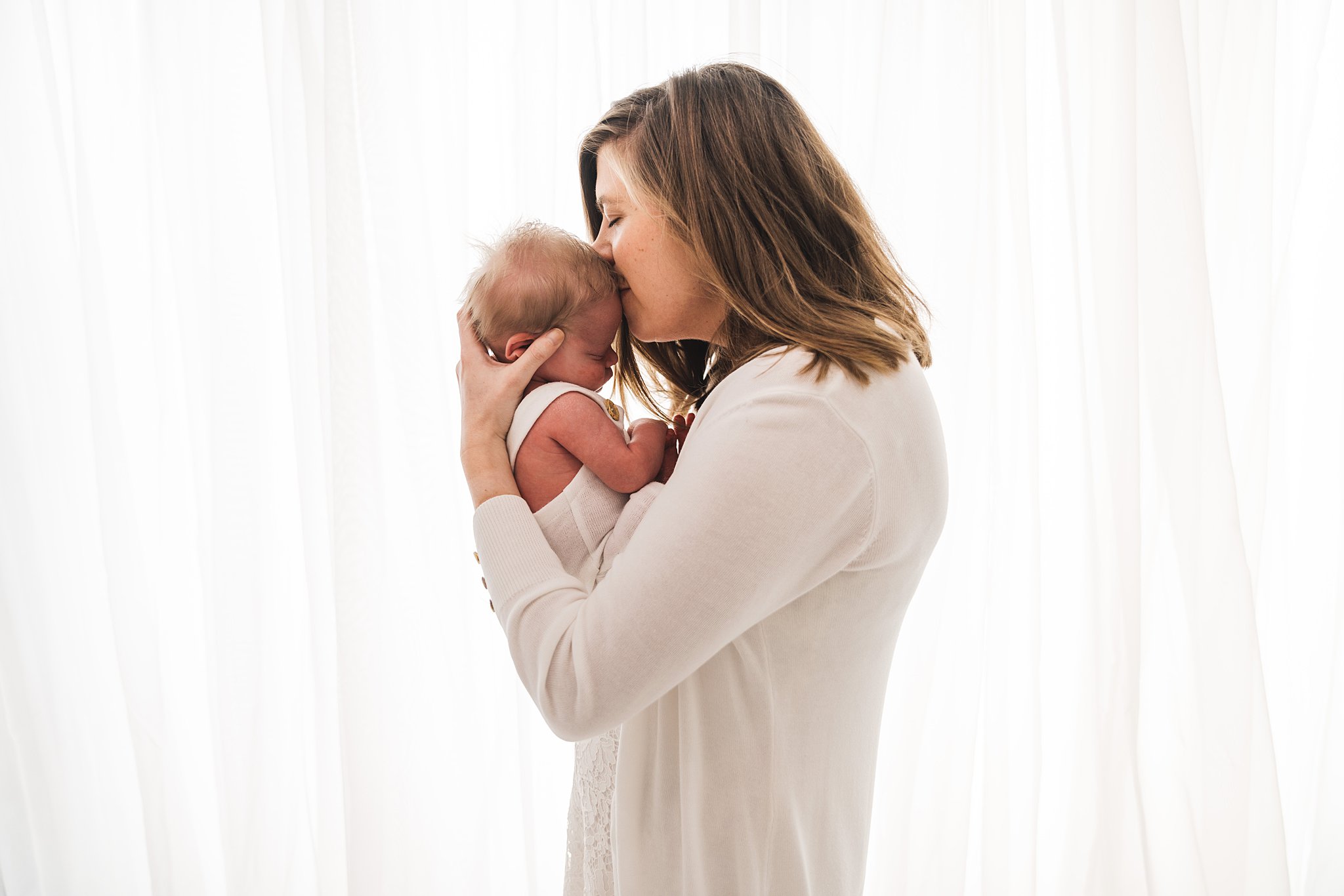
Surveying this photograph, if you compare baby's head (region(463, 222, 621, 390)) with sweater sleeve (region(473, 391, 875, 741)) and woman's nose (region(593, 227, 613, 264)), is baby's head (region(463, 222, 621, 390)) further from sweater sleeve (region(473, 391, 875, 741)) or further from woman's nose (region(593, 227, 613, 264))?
sweater sleeve (region(473, 391, 875, 741))

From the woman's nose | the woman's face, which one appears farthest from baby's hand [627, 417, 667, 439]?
the woman's nose

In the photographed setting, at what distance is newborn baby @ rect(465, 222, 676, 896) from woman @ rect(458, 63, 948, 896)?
0.04 metres

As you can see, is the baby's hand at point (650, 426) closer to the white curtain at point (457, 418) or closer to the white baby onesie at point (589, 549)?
the white baby onesie at point (589, 549)

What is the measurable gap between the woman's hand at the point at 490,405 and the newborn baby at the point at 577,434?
0.03 m

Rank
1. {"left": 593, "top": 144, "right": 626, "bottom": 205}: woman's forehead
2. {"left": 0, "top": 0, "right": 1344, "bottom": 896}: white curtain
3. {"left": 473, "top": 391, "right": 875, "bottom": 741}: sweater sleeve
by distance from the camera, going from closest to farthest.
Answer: {"left": 473, "top": 391, "right": 875, "bottom": 741}: sweater sleeve → {"left": 593, "top": 144, "right": 626, "bottom": 205}: woman's forehead → {"left": 0, "top": 0, "right": 1344, "bottom": 896}: white curtain

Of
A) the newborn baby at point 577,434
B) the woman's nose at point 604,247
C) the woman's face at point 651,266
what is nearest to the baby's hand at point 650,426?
the newborn baby at point 577,434

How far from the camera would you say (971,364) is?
1.66 metres

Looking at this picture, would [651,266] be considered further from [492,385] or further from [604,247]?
[492,385]

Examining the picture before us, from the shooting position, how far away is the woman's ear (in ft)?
3.56

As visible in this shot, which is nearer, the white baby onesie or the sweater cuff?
the sweater cuff

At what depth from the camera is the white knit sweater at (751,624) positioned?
719 millimetres

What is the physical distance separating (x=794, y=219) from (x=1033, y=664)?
3.85 ft

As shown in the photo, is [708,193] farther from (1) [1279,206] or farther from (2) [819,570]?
(1) [1279,206]

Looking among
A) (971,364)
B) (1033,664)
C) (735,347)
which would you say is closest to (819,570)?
(735,347)
